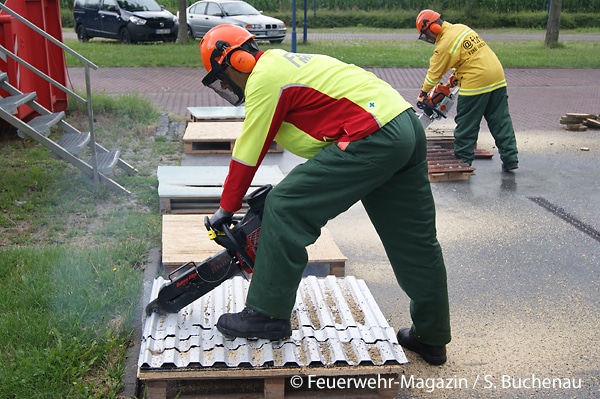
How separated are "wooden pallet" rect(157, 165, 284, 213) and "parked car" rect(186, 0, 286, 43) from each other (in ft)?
47.6

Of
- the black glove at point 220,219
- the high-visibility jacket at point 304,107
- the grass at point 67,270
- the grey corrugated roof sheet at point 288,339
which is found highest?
the high-visibility jacket at point 304,107

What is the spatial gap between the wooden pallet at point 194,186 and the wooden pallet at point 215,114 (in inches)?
108

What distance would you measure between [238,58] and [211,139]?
5.27 metres

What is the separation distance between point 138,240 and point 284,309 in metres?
2.46

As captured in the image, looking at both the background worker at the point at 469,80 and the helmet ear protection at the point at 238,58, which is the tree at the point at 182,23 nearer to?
the background worker at the point at 469,80

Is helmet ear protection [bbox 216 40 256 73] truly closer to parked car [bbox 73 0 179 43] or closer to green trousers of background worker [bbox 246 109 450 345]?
green trousers of background worker [bbox 246 109 450 345]

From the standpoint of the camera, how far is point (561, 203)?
730cm

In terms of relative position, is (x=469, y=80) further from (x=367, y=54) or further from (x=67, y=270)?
(x=367, y=54)

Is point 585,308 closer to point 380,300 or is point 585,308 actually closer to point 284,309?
point 380,300

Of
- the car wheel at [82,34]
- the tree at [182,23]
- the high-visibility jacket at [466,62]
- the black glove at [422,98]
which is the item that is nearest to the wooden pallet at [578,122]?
the high-visibility jacket at [466,62]

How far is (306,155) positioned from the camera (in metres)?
3.65

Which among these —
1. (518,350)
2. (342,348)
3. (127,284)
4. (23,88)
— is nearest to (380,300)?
(518,350)

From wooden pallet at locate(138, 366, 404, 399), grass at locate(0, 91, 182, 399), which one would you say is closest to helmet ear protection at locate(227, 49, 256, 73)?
wooden pallet at locate(138, 366, 404, 399)

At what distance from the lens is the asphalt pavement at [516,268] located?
3.95 metres
